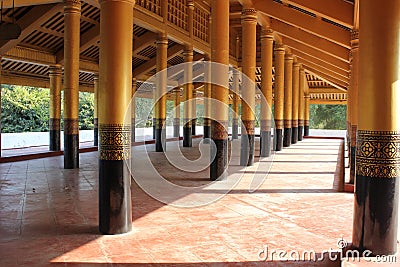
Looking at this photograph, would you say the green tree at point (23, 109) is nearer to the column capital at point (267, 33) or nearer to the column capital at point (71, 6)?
the column capital at point (71, 6)

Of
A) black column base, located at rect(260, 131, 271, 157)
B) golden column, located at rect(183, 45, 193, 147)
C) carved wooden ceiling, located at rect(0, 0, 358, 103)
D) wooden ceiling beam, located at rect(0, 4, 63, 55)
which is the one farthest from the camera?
golden column, located at rect(183, 45, 193, 147)

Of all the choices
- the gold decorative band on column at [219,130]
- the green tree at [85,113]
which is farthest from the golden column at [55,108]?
the green tree at [85,113]

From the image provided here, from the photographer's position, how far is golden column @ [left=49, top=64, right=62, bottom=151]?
52.8ft

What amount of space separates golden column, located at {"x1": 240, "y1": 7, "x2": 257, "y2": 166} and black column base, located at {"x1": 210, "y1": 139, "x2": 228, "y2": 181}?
109 inches

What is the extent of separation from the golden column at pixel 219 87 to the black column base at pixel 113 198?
4.67 m

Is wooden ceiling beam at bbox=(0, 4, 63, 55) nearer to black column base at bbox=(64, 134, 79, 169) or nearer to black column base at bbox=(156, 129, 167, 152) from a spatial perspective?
black column base at bbox=(64, 134, 79, 169)

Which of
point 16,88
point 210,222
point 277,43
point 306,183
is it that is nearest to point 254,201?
point 210,222

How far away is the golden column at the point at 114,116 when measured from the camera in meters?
5.61

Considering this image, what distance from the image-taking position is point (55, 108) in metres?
16.0

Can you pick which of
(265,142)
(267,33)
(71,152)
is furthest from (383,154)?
(267,33)

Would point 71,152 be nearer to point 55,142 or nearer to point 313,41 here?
point 55,142

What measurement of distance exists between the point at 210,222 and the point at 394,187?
2.72 metres

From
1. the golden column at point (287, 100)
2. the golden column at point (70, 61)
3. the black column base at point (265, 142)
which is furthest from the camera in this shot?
the golden column at point (287, 100)

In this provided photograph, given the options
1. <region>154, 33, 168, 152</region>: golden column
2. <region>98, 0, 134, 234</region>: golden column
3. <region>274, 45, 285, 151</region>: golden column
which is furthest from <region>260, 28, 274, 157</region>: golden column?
<region>98, 0, 134, 234</region>: golden column
